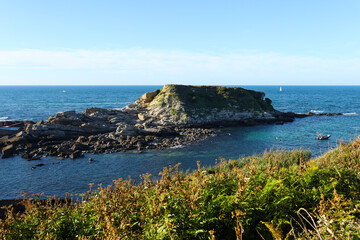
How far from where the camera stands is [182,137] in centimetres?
4084

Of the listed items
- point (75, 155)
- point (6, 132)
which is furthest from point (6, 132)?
point (75, 155)

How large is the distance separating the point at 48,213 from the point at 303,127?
5271cm

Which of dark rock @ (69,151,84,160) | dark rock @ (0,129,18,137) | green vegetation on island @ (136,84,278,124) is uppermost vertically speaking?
green vegetation on island @ (136,84,278,124)

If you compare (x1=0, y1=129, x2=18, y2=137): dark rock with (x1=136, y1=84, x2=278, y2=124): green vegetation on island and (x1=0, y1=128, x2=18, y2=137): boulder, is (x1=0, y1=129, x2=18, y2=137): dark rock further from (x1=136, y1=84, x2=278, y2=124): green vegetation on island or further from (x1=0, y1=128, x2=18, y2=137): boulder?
(x1=136, y1=84, x2=278, y2=124): green vegetation on island

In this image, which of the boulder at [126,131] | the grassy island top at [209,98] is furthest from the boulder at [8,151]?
the grassy island top at [209,98]

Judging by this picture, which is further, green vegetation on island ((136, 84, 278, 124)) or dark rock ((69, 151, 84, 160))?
green vegetation on island ((136, 84, 278, 124))

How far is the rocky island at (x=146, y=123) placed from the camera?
34213 millimetres

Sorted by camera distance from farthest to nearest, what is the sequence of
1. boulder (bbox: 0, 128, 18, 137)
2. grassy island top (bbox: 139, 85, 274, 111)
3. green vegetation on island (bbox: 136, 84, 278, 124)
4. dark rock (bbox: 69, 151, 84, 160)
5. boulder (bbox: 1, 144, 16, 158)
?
1. grassy island top (bbox: 139, 85, 274, 111)
2. green vegetation on island (bbox: 136, 84, 278, 124)
3. boulder (bbox: 0, 128, 18, 137)
4. boulder (bbox: 1, 144, 16, 158)
5. dark rock (bbox: 69, 151, 84, 160)

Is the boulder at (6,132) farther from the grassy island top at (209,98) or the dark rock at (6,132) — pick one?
the grassy island top at (209,98)

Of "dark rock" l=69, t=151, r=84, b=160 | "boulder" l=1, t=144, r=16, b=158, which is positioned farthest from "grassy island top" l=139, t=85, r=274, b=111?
"boulder" l=1, t=144, r=16, b=158

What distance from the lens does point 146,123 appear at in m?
46.2

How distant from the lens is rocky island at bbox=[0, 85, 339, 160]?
1347 inches

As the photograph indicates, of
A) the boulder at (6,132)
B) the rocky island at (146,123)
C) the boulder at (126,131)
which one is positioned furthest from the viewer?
the boulder at (126,131)

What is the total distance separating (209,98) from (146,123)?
22373 mm
